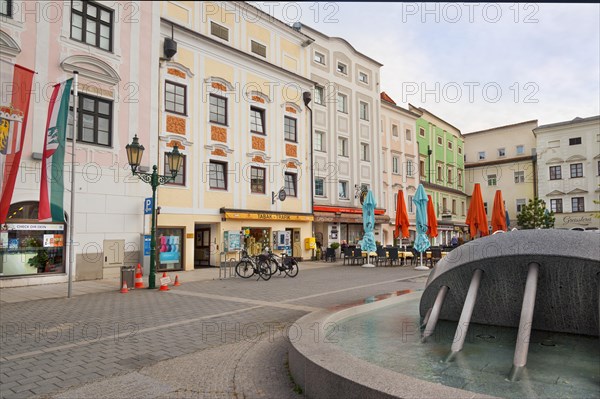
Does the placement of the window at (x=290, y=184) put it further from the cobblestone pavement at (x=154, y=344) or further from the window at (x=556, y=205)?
the window at (x=556, y=205)

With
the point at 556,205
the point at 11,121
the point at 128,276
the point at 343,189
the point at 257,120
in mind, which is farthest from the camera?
the point at 556,205

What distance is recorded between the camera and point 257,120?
24406mm

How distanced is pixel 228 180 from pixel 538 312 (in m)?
18.0

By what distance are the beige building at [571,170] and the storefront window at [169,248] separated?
4268cm

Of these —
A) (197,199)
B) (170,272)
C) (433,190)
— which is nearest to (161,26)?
(197,199)

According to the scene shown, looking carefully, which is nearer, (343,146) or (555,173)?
(343,146)

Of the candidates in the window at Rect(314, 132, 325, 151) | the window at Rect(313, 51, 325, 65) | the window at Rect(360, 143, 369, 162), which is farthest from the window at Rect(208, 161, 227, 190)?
the window at Rect(360, 143, 369, 162)

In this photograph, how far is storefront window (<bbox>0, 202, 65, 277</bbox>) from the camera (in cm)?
1408

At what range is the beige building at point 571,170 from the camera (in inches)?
1788

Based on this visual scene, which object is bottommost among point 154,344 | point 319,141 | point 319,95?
point 154,344

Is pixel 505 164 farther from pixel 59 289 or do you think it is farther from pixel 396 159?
pixel 59 289

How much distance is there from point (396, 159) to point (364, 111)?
19.2ft

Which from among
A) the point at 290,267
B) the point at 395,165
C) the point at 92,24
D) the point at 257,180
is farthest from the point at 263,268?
the point at 395,165

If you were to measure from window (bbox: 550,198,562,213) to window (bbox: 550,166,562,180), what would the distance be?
2490mm
